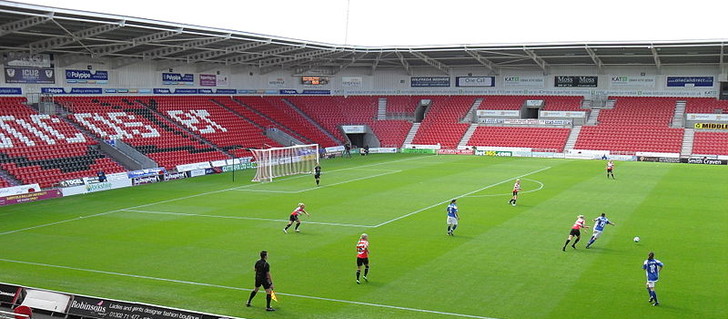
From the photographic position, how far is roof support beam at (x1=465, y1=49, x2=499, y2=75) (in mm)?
65506

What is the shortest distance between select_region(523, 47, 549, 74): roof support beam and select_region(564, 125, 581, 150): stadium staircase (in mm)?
7537

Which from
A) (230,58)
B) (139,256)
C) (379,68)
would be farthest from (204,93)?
(139,256)

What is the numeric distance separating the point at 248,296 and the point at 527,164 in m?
40.1

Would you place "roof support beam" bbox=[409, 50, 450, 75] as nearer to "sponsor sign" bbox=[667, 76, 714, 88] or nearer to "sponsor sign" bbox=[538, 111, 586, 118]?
"sponsor sign" bbox=[538, 111, 586, 118]

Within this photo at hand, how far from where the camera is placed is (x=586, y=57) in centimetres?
6500

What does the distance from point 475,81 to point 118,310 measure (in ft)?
208

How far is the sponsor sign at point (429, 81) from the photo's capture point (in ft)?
249

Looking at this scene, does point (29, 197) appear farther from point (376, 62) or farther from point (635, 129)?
point (635, 129)

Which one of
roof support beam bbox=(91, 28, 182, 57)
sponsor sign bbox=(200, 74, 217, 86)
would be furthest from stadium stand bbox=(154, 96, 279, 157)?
roof support beam bbox=(91, 28, 182, 57)

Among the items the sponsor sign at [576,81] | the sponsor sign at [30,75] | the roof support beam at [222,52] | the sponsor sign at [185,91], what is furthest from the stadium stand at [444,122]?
the sponsor sign at [30,75]

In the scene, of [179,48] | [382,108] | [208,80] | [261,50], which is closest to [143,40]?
[179,48]

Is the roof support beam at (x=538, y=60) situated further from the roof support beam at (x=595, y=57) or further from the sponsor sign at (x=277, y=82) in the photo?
the sponsor sign at (x=277, y=82)

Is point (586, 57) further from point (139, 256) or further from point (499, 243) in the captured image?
point (139, 256)

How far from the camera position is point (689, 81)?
213 feet
